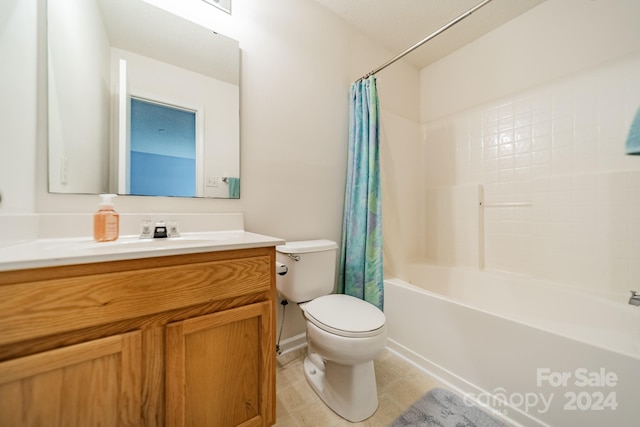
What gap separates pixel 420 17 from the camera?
5.49 ft

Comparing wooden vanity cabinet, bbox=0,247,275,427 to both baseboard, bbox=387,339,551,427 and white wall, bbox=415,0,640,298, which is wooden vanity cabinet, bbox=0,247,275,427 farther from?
white wall, bbox=415,0,640,298

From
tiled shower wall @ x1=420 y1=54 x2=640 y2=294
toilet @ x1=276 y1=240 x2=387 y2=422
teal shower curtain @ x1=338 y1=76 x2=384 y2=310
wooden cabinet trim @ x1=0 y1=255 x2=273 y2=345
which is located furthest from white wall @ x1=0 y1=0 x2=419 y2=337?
tiled shower wall @ x1=420 y1=54 x2=640 y2=294

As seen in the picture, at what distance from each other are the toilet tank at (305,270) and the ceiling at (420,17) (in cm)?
170

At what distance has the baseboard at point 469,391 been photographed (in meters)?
0.99

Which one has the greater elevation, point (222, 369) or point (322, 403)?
point (222, 369)

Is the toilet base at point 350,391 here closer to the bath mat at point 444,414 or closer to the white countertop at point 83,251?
the bath mat at point 444,414

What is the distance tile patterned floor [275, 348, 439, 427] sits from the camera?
1.02 m

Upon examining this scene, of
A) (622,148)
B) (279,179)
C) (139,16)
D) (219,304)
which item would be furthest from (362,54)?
(219,304)

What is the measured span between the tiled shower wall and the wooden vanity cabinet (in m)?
1.86

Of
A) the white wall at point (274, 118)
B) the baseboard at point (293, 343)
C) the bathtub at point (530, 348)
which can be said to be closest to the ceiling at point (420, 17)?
the white wall at point (274, 118)

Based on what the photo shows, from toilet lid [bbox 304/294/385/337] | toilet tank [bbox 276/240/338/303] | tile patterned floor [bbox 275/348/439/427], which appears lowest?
tile patterned floor [bbox 275/348/439/427]

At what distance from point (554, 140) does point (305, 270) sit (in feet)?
6.23

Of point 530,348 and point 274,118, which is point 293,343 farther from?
point 274,118

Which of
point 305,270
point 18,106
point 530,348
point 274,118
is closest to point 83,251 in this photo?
point 18,106
